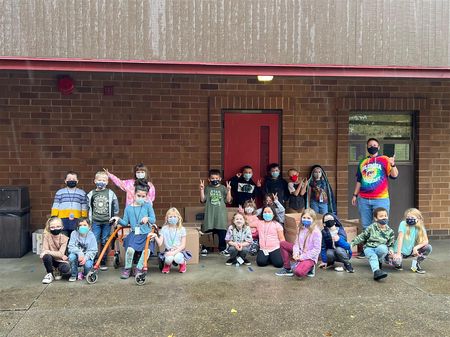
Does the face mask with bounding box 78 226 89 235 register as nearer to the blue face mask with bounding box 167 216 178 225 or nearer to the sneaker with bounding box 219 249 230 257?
the blue face mask with bounding box 167 216 178 225

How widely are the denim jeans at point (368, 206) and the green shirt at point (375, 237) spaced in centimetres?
72

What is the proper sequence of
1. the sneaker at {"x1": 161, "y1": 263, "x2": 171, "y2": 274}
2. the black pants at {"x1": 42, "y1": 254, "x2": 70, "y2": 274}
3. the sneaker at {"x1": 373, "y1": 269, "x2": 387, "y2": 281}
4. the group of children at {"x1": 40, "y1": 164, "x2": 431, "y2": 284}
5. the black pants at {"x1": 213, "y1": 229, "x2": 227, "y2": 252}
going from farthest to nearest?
the black pants at {"x1": 213, "y1": 229, "x2": 227, "y2": 252}, the sneaker at {"x1": 161, "y1": 263, "x2": 171, "y2": 274}, the group of children at {"x1": 40, "y1": 164, "x2": 431, "y2": 284}, the sneaker at {"x1": 373, "y1": 269, "x2": 387, "y2": 281}, the black pants at {"x1": 42, "y1": 254, "x2": 70, "y2": 274}

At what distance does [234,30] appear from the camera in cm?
635

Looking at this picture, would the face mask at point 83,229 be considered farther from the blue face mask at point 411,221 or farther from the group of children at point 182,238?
the blue face mask at point 411,221

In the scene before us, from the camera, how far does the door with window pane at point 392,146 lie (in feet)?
28.3

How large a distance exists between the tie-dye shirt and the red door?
186 centimetres

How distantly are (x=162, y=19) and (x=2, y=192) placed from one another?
3.78m

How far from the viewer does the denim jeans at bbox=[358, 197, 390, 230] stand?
7.02 metres

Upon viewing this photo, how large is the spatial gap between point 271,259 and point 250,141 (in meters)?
2.55

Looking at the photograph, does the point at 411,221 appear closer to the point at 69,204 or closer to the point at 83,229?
the point at 83,229

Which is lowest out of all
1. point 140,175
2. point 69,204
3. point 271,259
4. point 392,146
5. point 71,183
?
point 271,259

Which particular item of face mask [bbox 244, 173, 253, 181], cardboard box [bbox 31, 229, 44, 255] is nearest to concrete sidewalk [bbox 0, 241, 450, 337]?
cardboard box [bbox 31, 229, 44, 255]

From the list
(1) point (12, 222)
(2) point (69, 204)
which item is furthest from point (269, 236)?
(1) point (12, 222)

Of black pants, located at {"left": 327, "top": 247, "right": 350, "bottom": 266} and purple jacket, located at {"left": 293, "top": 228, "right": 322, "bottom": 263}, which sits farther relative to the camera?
black pants, located at {"left": 327, "top": 247, "right": 350, "bottom": 266}
